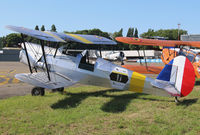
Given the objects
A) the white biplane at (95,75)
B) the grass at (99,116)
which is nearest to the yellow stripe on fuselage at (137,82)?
the white biplane at (95,75)

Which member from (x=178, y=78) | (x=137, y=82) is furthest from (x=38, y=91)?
(x=178, y=78)

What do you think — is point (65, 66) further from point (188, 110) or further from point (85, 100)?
point (188, 110)

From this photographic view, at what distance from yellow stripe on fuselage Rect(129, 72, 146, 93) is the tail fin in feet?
1.53

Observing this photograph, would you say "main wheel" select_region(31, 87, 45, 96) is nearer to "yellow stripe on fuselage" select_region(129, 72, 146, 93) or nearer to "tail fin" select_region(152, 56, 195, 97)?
"yellow stripe on fuselage" select_region(129, 72, 146, 93)

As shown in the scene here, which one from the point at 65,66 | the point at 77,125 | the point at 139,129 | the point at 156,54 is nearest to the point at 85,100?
the point at 65,66

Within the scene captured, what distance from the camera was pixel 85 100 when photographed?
6.83 meters

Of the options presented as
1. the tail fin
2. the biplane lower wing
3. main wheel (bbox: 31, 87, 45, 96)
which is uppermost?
the tail fin

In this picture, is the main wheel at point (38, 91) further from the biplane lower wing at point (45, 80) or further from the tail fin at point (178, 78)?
the tail fin at point (178, 78)

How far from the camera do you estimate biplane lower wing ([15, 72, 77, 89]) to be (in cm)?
625

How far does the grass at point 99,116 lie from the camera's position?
4.14 meters

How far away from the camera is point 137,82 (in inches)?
262

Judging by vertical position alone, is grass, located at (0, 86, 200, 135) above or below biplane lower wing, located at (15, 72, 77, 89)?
below

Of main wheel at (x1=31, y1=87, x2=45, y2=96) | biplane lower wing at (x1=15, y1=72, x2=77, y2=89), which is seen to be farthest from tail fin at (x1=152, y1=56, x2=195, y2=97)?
main wheel at (x1=31, y1=87, x2=45, y2=96)

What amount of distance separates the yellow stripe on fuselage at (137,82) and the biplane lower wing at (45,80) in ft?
6.66
